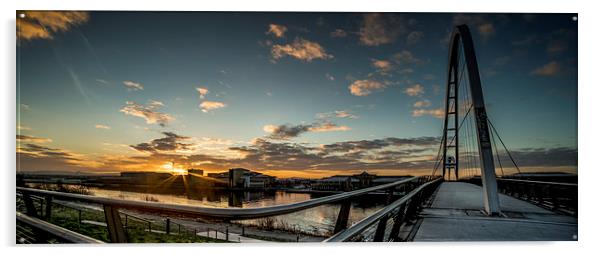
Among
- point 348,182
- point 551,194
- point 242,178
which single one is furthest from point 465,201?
point 242,178

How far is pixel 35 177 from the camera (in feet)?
12.3

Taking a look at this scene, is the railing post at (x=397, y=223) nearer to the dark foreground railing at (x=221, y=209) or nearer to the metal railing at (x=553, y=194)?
the dark foreground railing at (x=221, y=209)

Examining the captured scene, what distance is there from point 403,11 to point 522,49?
41.1 inches

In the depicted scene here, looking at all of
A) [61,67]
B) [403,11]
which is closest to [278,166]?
[403,11]

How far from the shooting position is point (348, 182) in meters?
3.97

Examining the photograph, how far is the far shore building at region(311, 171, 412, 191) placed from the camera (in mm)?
3975

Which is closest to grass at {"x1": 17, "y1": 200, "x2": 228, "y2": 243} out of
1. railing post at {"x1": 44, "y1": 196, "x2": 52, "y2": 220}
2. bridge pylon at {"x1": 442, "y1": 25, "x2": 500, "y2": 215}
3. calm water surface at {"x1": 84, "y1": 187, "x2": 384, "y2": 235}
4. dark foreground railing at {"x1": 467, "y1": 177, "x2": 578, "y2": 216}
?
railing post at {"x1": 44, "y1": 196, "x2": 52, "y2": 220}

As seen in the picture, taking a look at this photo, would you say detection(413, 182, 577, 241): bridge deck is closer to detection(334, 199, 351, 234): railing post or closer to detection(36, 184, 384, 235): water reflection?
detection(36, 184, 384, 235): water reflection

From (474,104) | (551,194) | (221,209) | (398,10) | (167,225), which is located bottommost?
(167,225)

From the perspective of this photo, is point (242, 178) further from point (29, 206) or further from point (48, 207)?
point (29, 206)

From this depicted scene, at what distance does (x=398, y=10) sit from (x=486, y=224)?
1888 mm

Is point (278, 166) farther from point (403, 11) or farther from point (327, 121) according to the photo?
point (403, 11)

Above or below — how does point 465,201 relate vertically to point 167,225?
above

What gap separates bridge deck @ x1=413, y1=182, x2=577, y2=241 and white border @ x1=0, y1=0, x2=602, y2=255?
0.10m
